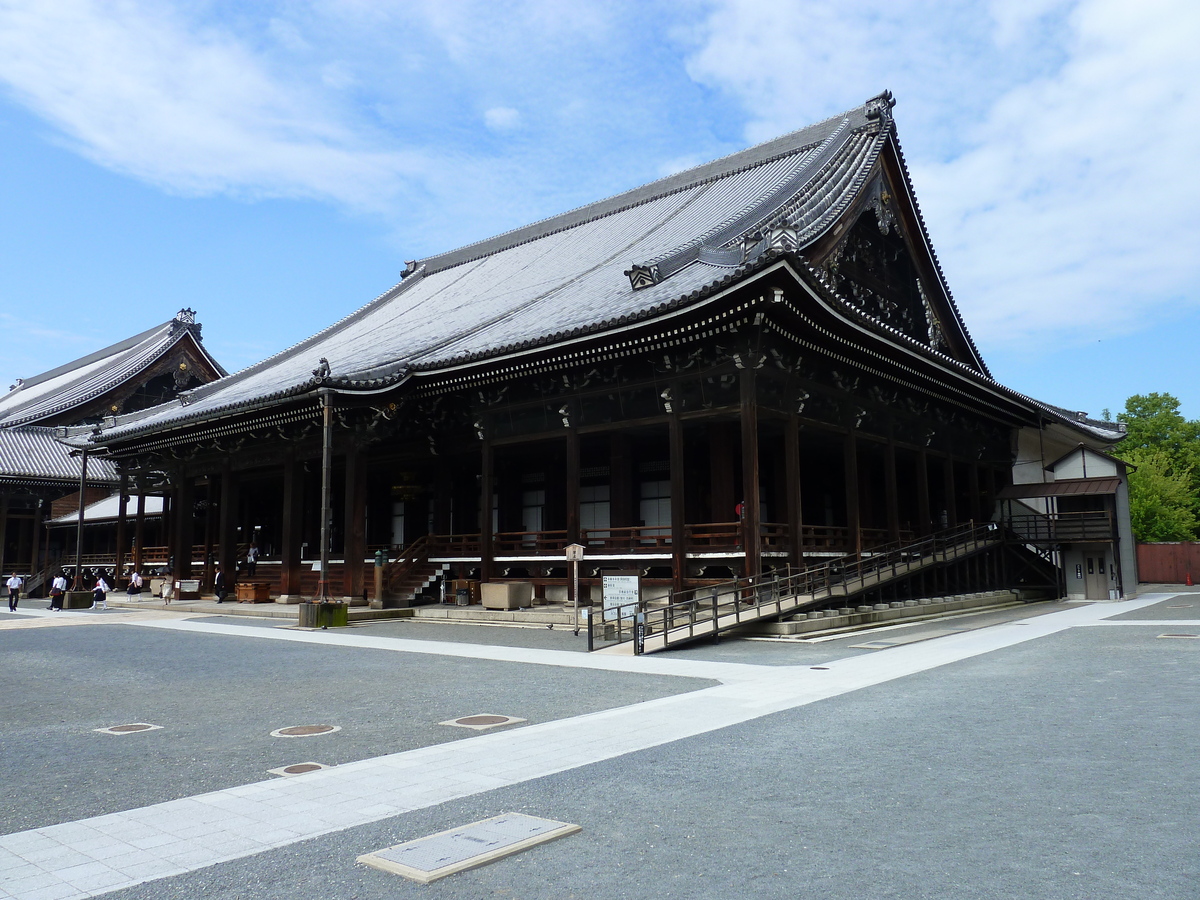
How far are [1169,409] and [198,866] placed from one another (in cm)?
7324

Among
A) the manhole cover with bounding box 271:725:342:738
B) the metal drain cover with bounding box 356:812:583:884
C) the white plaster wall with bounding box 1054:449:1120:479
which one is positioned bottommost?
the manhole cover with bounding box 271:725:342:738

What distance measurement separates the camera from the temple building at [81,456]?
4281cm

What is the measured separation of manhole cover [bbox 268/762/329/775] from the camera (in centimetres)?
701

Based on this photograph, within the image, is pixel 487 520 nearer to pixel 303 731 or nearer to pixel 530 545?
pixel 530 545

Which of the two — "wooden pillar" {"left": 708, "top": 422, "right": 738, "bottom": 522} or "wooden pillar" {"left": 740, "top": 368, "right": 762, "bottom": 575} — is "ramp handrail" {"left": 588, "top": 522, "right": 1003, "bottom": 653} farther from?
"wooden pillar" {"left": 708, "top": 422, "right": 738, "bottom": 522}

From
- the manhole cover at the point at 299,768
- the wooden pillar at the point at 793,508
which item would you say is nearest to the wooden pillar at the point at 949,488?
the wooden pillar at the point at 793,508

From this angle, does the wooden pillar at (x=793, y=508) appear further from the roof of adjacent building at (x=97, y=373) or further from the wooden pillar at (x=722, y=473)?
the roof of adjacent building at (x=97, y=373)

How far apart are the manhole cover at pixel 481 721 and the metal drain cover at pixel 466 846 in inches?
131

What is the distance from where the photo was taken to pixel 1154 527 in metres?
51.8

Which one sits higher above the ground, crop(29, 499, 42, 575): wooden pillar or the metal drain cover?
crop(29, 499, 42, 575): wooden pillar

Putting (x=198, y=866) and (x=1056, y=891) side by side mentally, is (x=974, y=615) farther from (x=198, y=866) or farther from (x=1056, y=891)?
(x=198, y=866)

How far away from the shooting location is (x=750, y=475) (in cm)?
1981

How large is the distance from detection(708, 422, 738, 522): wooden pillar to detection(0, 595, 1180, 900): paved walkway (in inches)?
403

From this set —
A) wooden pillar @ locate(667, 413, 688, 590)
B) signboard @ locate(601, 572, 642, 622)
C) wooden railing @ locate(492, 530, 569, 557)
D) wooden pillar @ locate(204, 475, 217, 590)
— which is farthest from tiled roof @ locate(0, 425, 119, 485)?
signboard @ locate(601, 572, 642, 622)
